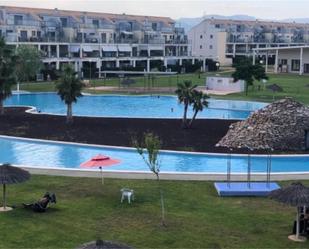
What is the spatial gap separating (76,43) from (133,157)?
6133 centimetres

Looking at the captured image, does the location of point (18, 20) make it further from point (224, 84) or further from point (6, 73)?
point (6, 73)

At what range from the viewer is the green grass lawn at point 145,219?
1452 cm

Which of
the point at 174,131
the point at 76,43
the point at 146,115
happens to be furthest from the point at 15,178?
Answer: the point at 76,43

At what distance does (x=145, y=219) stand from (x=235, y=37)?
360ft

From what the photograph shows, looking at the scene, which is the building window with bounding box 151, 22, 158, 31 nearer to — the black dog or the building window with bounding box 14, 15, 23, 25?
the building window with bounding box 14, 15, 23, 25

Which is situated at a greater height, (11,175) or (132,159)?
(11,175)

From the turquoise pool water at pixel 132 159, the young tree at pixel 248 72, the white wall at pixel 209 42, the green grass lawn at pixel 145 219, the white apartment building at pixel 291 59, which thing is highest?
the white wall at pixel 209 42

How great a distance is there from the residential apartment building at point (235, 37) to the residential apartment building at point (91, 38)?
7.67 m

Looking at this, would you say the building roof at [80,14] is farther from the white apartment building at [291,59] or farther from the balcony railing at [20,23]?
the white apartment building at [291,59]

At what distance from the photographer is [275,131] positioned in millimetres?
30578

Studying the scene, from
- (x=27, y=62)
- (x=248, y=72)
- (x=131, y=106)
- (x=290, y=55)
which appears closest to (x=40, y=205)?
(x=131, y=106)

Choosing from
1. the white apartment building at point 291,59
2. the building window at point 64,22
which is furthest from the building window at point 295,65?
the building window at point 64,22

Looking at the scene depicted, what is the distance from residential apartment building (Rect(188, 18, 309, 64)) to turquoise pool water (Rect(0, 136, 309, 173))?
77.6 meters

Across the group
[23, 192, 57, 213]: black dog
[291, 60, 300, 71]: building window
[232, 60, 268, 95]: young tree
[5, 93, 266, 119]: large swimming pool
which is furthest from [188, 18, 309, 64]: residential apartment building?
[23, 192, 57, 213]: black dog
